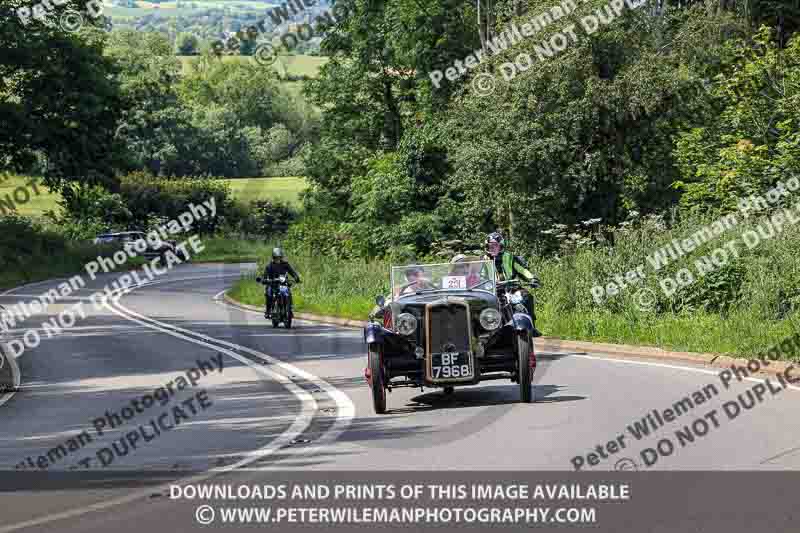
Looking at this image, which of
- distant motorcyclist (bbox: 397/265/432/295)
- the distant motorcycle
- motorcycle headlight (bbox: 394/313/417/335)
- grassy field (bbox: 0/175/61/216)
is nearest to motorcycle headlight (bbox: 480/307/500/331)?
motorcycle headlight (bbox: 394/313/417/335)

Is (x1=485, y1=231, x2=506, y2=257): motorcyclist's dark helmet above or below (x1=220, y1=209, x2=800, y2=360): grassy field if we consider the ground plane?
above

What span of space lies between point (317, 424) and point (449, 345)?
1841 mm

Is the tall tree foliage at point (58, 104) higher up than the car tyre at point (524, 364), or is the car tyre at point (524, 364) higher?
the tall tree foliage at point (58, 104)

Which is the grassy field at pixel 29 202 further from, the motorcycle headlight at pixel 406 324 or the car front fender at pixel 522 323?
the car front fender at pixel 522 323

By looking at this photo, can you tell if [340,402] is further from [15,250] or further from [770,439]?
[15,250]

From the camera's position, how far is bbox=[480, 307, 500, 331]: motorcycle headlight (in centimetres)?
1495

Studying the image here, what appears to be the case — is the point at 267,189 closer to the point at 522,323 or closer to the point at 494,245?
the point at 494,245

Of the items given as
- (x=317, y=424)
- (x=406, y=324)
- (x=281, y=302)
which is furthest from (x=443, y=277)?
(x=281, y=302)

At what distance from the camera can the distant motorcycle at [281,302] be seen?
30281 mm

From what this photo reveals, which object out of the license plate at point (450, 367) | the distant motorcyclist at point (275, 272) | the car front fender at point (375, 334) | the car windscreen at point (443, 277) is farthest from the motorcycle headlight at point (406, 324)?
the distant motorcyclist at point (275, 272)

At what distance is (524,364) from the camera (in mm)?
14641

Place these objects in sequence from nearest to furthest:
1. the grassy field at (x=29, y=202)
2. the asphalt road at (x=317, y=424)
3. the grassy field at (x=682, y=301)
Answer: the asphalt road at (x=317, y=424) → the grassy field at (x=682, y=301) → the grassy field at (x=29, y=202)

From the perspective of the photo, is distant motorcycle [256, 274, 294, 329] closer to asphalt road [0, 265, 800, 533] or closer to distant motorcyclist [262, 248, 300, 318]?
distant motorcyclist [262, 248, 300, 318]

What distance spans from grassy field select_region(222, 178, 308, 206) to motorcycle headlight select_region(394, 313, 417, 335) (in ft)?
251
